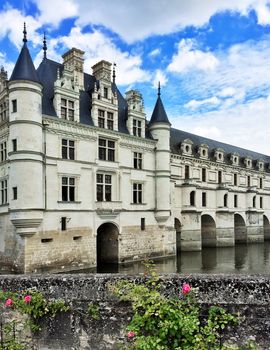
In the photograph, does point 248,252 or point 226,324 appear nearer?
point 226,324

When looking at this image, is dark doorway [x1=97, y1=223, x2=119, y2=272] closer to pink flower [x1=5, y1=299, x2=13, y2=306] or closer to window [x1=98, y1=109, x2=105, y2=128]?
window [x1=98, y1=109, x2=105, y2=128]

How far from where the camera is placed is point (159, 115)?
26344 mm

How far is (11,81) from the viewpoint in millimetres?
17891

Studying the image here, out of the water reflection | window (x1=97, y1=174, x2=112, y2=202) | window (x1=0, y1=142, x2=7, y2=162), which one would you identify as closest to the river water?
the water reflection

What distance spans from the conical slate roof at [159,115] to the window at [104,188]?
7.23 m

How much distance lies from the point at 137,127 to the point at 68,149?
7.10 meters

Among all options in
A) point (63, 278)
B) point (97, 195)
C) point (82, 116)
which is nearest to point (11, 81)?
point (82, 116)

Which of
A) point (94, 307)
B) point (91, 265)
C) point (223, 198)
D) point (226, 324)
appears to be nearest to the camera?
point (226, 324)

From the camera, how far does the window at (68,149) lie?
20038mm

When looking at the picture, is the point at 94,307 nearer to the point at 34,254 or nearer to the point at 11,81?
the point at 34,254

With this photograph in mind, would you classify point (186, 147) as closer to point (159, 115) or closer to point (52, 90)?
point (159, 115)

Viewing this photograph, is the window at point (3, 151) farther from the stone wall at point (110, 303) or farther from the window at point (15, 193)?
the stone wall at point (110, 303)

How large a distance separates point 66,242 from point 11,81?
10.8 meters

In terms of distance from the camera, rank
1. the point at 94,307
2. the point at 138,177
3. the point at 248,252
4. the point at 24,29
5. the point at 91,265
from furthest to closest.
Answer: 1. the point at 248,252
2. the point at 138,177
3. the point at 91,265
4. the point at 24,29
5. the point at 94,307
